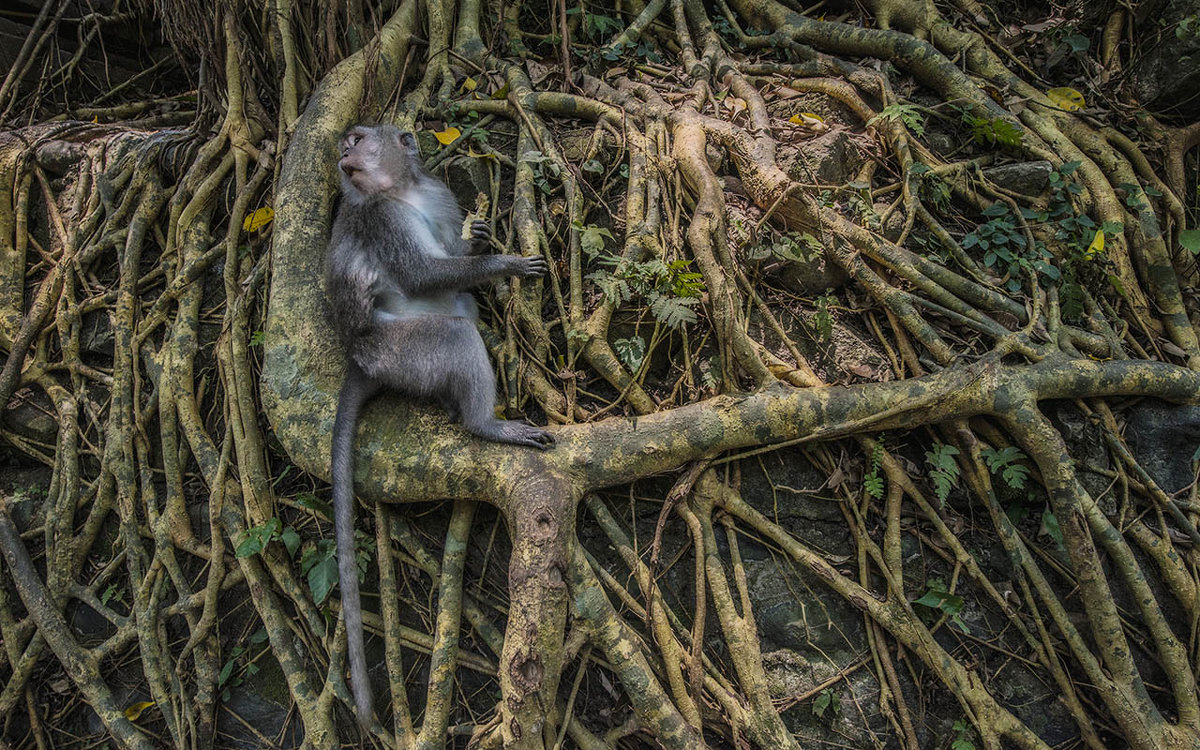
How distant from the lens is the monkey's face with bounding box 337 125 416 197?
11.5 feet

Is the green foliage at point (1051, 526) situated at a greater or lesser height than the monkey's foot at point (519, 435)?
lesser

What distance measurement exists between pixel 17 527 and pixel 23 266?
1.63 metres

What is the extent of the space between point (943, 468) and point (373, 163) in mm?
3080

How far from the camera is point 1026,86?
4.46 meters

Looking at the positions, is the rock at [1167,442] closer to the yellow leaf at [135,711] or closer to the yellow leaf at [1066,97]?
the yellow leaf at [1066,97]

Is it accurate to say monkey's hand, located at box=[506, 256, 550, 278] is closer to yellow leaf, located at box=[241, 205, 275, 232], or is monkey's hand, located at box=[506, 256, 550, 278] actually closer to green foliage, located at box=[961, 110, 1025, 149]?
yellow leaf, located at box=[241, 205, 275, 232]

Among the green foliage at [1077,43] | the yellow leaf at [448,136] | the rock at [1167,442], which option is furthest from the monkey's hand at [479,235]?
the green foliage at [1077,43]

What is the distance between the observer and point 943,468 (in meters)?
3.17

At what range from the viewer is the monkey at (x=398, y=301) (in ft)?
9.89

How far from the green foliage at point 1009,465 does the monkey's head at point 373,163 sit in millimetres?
3136

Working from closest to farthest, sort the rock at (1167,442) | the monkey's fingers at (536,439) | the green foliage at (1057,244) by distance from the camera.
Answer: the monkey's fingers at (536,439) < the rock at (1167,442) < the green foliage at (1057,244)

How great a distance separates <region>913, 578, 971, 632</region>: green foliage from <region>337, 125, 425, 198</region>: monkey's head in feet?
10.4

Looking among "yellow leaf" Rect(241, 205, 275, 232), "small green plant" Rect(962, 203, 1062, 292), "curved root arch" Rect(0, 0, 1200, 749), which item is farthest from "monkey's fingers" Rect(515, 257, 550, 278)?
"small green plant" Rect(962, 203, 1062, 292)

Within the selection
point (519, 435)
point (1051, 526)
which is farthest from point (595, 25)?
point (1051, 526)
